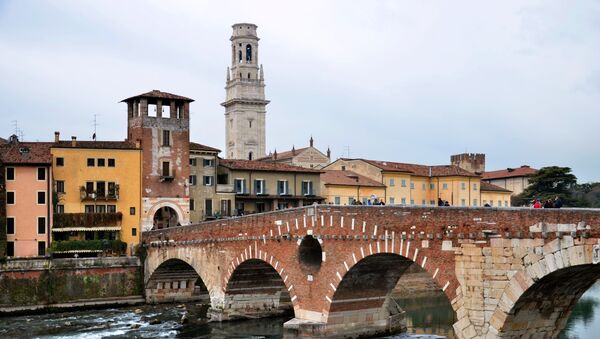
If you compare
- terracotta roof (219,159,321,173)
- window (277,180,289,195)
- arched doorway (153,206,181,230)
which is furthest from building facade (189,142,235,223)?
window (277,180,289,195)

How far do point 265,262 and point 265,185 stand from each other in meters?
26.2

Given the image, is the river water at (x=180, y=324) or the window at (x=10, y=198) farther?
the window at (x=10, y=198)

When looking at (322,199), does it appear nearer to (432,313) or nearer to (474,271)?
(432,313)

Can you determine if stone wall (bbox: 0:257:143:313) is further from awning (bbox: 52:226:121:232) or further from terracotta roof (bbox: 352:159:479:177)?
terracotta roof (bbox: 352:159:479:177)

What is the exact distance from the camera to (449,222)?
27.4 metres

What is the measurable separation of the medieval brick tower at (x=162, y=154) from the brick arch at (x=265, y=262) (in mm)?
16886

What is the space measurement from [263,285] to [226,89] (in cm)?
8665

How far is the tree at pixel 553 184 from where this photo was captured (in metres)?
77.5

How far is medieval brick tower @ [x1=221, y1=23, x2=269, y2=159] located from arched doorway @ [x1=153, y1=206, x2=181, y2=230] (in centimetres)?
6347

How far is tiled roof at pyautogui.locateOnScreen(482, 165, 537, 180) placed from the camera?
98.2 metres

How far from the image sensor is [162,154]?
193 feet

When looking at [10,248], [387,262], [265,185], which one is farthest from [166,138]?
[387,262]

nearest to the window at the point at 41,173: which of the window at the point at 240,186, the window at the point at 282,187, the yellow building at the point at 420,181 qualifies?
the window at the point at 240,186

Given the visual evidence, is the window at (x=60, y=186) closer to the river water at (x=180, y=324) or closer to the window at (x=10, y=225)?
the window at (x=10, y=225)
